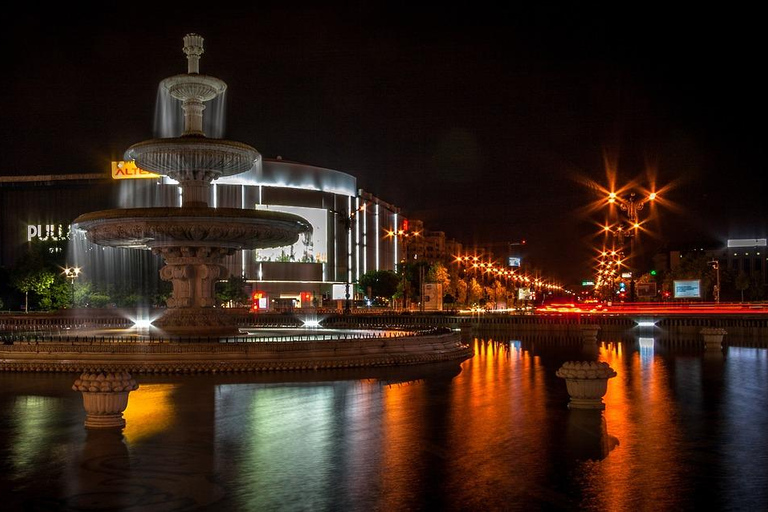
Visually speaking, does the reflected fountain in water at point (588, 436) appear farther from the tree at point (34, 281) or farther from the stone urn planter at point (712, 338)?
the tree at point (34, 281)

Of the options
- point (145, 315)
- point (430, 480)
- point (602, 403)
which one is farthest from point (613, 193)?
point (145, 315)

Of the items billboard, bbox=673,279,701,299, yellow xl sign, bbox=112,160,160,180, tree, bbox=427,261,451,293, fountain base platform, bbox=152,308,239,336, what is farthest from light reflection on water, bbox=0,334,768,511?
yellow xl sign, bbox=112,160,160,180

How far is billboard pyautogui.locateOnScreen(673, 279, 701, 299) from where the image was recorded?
185ft

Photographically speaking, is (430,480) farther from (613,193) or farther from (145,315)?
(145,315)

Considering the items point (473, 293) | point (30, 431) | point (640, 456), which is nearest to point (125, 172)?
point (473, 293)

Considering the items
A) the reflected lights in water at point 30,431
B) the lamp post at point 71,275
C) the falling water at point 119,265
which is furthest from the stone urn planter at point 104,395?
the falling water at point 119,265

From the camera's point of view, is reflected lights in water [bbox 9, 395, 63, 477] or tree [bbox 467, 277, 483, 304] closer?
reflected lights in water [bbox 9, 395, 63, 477]

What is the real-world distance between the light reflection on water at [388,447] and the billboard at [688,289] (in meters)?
38.4

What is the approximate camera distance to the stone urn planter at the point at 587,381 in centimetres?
1506

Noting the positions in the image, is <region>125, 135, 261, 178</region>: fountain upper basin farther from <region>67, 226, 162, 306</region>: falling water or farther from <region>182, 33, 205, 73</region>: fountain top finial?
<region>67, 226, 162, 306</region>: falling water

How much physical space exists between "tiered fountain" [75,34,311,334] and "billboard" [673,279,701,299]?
36962mm

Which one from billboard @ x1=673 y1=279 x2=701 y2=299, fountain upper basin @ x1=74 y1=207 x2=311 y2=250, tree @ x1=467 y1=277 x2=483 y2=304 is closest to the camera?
fountain upper basin @ x1=74 y1=207 x2=311 y2=250

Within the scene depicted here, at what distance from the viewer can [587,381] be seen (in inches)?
596

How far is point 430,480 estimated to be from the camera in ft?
31.5
